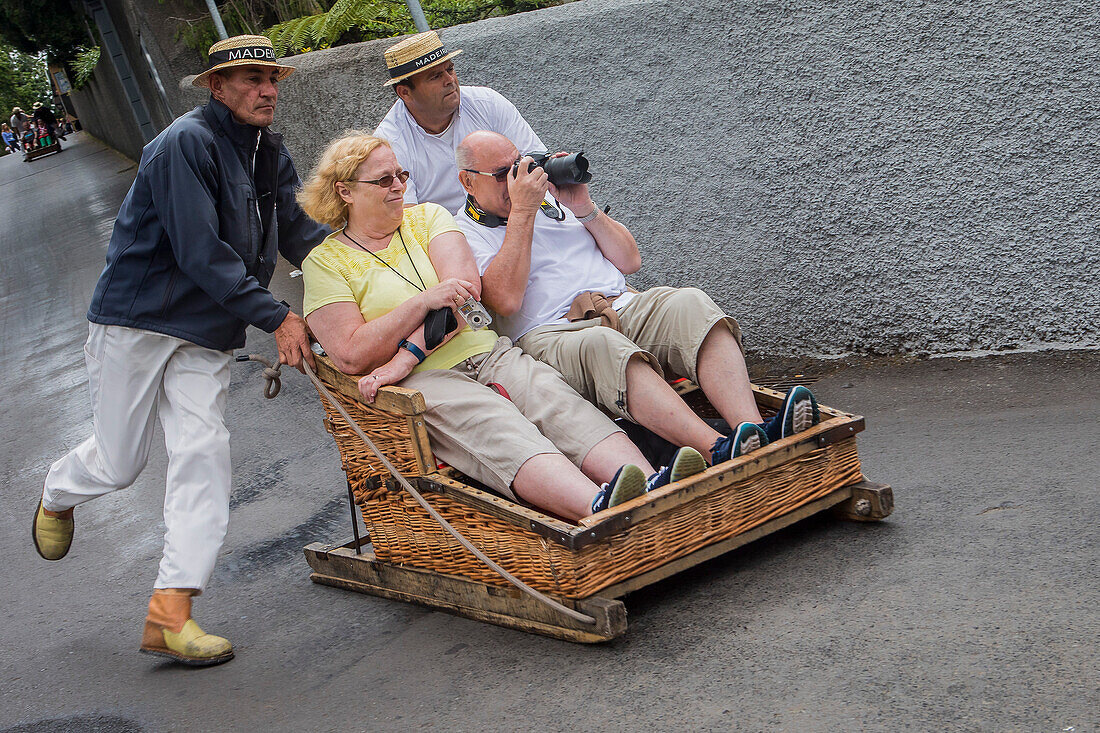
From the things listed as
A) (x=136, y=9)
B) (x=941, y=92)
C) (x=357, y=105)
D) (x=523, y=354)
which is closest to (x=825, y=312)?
(x=941, y=92)

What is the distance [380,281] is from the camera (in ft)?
12.5

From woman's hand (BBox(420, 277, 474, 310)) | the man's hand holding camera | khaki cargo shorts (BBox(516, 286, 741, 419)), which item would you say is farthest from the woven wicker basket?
the man's hand holding camera

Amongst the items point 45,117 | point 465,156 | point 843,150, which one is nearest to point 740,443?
point 465,156

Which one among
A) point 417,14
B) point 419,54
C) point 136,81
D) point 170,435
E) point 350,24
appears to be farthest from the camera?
point 136,81

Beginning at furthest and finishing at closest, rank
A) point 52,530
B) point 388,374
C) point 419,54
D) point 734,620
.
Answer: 1. point 419,54
2. point 52,530
3. point 388,374
4. point 734,620

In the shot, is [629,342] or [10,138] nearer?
[629,342]

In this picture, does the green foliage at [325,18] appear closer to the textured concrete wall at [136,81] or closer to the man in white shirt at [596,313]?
the textured concrete wall at [136,81]

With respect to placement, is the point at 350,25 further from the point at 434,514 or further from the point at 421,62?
the point at 434,514

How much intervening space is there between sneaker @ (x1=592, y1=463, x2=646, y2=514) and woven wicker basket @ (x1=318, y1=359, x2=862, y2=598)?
38mm

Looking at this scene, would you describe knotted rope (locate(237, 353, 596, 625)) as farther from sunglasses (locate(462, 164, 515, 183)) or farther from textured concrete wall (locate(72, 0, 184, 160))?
textured concrete wall (locate(72, 0, 184, 160))

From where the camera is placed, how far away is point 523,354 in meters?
3.90

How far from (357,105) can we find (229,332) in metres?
3.83

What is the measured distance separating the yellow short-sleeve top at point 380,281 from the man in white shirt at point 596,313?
0.21m

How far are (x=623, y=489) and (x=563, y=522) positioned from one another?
7.8 inches
